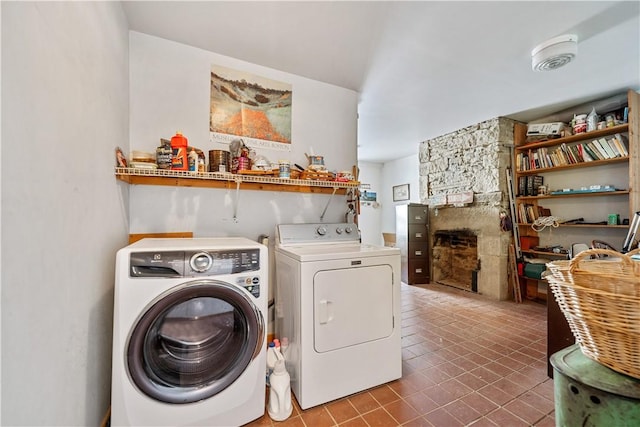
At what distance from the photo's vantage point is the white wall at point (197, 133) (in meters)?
1.85

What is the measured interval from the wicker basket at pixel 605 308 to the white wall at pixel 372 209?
17.7 ft

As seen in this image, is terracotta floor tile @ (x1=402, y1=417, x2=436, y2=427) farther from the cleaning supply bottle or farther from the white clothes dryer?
the cleaning supply bottle

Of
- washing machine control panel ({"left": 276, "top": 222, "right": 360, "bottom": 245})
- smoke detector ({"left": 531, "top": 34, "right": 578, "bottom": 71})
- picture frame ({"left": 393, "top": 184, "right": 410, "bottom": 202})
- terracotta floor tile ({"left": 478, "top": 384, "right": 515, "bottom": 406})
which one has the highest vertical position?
smoke detector ({"left": 531, "top": 34, "right": 578, "bottom": 71})

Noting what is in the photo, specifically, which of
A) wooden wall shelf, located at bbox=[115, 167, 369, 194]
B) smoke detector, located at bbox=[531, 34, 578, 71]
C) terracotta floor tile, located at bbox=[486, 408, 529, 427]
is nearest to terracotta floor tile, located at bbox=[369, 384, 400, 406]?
terracotta floor tile, located at bbox=[486, 408, 529, 427]

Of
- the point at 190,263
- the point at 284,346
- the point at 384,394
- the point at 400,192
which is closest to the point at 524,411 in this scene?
the point at 384,394

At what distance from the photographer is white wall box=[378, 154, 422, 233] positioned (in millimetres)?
5562

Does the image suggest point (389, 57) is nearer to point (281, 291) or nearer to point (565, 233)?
point (281, 291)

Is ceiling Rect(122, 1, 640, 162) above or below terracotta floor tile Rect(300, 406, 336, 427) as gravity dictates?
above

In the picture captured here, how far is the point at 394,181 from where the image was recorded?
616cm

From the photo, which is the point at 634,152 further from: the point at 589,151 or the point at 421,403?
the point at 421,403

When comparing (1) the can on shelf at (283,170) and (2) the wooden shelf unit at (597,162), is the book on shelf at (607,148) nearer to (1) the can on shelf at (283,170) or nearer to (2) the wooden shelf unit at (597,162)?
(2) the wooden shelf unit at (597,162)

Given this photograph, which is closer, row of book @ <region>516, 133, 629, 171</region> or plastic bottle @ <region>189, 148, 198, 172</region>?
plastic bottle @ <region>189, 148, 198, 172</region>

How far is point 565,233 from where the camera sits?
3.36 metres

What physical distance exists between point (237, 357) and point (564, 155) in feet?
13.9
